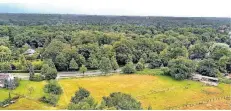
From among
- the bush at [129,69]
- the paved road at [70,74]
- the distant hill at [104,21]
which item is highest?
the distant hill at [104,21]

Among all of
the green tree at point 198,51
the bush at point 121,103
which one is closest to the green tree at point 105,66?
the green tree at point 198,51

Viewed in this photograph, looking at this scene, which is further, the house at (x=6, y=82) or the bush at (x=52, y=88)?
the house at (x=6, y=82)

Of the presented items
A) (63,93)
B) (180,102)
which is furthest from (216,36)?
(63,93)

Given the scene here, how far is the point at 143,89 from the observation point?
41.5ft

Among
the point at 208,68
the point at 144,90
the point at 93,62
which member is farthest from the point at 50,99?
the point at 208,68

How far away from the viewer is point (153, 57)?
16938 mm

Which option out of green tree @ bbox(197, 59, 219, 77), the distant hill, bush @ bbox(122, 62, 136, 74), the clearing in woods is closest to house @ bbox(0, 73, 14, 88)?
the clearing in woods

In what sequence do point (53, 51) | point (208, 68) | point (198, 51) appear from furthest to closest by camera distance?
point (198, 51) < point (53, 51) < point (208, 68)

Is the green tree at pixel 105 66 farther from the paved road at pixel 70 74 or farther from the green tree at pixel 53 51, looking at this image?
the green tree at pixel 53 51

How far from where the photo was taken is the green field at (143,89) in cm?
1095

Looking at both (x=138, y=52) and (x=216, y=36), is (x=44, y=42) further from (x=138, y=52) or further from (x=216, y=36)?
(x=216, y=36)

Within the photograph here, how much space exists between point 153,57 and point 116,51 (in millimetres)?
2193

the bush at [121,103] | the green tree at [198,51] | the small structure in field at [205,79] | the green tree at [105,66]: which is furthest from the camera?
the green tree at [198,51]

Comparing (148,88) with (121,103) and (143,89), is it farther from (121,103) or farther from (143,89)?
(121,103)
